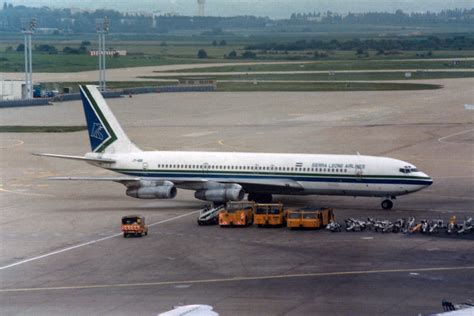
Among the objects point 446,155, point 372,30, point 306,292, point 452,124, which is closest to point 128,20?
point 372,30

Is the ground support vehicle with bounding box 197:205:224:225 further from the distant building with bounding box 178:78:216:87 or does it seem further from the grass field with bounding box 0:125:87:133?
the distant building with bounding box 178:78:216:87

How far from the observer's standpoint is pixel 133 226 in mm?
46250

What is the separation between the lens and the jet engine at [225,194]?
52125 mm

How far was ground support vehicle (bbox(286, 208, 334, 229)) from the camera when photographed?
4775cm

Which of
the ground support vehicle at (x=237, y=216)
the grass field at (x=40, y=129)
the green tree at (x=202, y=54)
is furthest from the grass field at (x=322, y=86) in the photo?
the ground support vehicle at (x=237, y=216)

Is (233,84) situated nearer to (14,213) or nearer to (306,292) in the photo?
(14,213)

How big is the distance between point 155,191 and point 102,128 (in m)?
7.08

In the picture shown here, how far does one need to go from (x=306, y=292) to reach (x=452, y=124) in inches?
2750

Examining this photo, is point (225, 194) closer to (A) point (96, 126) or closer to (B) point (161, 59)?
(A) point (96, 126)

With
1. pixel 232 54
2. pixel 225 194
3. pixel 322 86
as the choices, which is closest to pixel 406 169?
pixel 225 194

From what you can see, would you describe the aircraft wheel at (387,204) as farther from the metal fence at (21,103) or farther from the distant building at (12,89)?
the distant building at (12,89)

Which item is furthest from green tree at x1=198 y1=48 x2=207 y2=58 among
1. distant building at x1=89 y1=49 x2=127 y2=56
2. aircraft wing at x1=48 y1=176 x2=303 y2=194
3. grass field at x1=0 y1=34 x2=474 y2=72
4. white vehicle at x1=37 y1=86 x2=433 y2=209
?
aircraft wing at x1=48 y1=176 x2=303 y2=194

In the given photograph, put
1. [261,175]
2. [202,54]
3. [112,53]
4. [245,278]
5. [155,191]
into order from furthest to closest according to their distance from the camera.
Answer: [112,53] → [202,54] → [261,175] → [155,191] → [245,278]

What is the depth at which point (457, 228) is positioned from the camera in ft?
154
